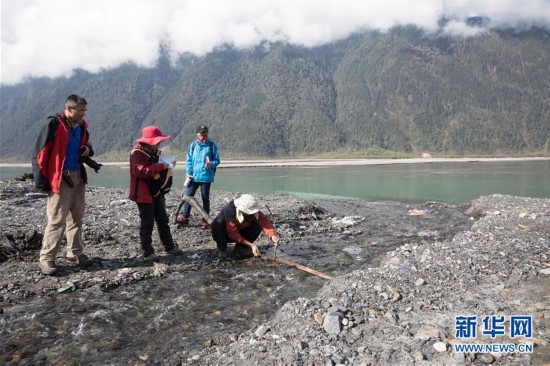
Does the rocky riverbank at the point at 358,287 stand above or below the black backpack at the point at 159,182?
below

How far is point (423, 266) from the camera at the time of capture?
18.6 ft

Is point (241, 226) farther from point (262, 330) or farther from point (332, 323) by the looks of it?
point (332, 323)

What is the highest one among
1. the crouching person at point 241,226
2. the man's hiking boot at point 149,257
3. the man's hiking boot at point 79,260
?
the crouching person at point 241,226

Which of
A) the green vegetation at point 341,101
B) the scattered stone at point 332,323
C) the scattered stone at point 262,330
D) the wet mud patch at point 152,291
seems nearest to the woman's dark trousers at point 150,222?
the wet mud patch at point 152,291

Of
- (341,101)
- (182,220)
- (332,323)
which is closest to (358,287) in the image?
(332,323)

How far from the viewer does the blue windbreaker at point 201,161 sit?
28.1 ft

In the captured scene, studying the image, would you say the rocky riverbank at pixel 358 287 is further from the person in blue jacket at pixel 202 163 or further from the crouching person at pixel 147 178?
the person in blue jacket at pixel 202 163

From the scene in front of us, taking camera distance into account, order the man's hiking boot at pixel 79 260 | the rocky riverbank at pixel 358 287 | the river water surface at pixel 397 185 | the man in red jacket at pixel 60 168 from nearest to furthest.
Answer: the rocky riverbank at pixel 358 287 → the man in red jacket at pixel 60 168 → the man's hiking boot at pixel 79 260 → the river water surface at pixel 397 185

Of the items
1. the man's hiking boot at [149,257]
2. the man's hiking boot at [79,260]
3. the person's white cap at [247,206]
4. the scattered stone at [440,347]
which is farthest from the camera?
the man's hiking boot at [149,257]

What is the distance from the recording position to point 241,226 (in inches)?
259

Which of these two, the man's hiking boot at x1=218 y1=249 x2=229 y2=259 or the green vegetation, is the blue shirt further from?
the green vegetation

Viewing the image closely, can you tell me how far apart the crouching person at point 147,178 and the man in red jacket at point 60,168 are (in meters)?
0.72

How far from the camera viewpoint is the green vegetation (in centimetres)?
12738

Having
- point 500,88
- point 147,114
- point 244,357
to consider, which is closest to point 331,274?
point 244,357
